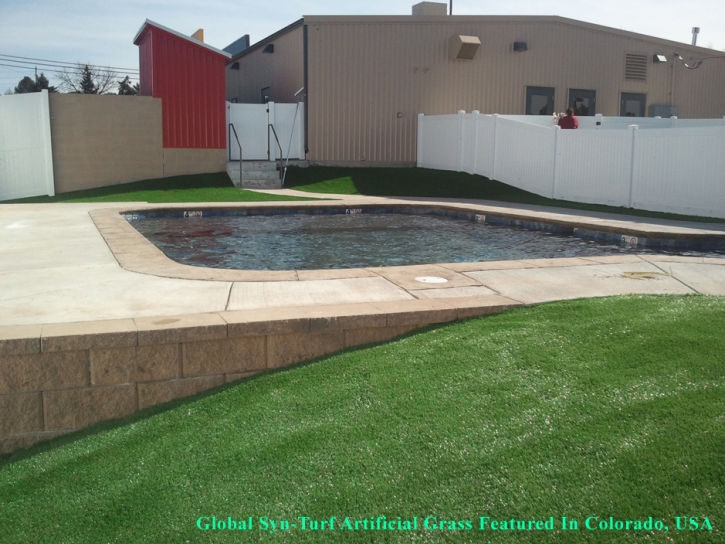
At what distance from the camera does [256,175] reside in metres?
17.9

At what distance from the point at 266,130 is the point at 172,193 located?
191 inches

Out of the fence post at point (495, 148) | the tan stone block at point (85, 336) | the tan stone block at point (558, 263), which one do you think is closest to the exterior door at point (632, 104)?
the fence post at point (495, 148)

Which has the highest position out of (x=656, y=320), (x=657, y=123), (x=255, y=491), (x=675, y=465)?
(x=657, y=123)

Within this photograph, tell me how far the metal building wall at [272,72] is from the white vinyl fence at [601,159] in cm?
479

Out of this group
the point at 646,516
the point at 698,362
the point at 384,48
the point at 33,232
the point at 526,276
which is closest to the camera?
the point at 646,516

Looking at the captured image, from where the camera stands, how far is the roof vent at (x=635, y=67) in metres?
21.8

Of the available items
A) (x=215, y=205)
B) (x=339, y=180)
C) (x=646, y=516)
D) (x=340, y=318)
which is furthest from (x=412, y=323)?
(x=339, y=180)

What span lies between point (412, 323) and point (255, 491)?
1.59m

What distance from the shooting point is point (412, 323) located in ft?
13.9

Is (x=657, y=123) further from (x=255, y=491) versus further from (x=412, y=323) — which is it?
(x=255, y=491)

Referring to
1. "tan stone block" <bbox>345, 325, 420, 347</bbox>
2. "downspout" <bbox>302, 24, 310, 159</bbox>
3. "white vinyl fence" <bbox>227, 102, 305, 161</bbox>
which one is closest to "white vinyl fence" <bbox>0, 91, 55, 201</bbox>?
"white vinyl fence" <bbox>227, 102, 305, 161</bbox>

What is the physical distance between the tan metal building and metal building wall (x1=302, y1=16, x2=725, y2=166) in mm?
28

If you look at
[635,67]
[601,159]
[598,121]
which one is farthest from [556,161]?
[635,67]

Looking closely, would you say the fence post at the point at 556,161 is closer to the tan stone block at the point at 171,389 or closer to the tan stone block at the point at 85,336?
the tan stone block at the point at 171,389
